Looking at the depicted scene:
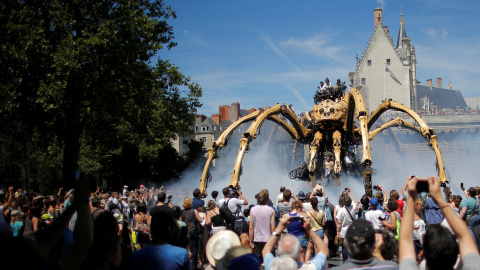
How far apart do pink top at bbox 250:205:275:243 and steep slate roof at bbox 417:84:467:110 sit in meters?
84.5

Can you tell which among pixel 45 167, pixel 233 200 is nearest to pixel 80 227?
pixel 233 200

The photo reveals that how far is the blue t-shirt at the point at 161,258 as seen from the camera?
192 inches

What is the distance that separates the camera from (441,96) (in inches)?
3762

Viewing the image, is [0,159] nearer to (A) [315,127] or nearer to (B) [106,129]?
(B) [106,129]

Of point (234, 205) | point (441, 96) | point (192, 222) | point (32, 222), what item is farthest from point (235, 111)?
point (32, 222)

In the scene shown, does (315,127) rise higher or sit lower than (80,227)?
higher

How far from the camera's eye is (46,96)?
20.8 m

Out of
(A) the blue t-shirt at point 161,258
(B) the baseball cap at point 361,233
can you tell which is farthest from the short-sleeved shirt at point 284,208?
(B) the baseball cap at point 361,233

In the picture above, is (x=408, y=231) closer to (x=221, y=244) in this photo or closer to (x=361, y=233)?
(x=361, y=233)

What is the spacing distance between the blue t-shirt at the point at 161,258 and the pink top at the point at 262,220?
4.50 metres

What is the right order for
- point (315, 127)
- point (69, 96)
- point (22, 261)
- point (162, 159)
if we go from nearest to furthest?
point (22, 261), point (315, 127), point (69, 96), point (162, 159)

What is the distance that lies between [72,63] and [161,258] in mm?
17312

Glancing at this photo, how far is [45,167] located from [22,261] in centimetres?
5783

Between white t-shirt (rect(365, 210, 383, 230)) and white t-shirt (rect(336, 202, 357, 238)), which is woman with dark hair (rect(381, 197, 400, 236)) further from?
white t-shirt (rect(336, 202, 357, 238))
